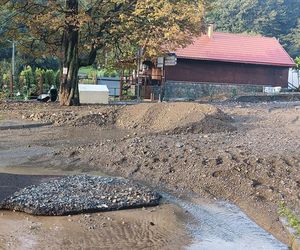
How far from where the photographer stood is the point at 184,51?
1678 inches

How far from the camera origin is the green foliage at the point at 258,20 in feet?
242

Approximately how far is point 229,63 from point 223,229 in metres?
36.5

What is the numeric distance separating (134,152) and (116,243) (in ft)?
19.8

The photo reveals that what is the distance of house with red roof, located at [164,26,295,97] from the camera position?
42259 mm

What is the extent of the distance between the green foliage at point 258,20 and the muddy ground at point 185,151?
5565cm

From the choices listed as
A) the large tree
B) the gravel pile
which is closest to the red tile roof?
the large tree

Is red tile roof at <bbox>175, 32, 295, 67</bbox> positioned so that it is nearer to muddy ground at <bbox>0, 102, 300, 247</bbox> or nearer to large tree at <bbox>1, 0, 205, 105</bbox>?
large tree at <bbox>1, 0, 205, 105</bbox>

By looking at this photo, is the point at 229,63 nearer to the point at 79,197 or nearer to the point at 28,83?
the point at 28,83

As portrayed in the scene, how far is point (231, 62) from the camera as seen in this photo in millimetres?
43500

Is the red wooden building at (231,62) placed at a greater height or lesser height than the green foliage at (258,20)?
lesser

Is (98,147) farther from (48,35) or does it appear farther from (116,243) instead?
(48,35)

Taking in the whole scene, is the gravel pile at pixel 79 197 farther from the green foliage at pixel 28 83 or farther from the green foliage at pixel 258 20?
the green foliage at pixel 258 20

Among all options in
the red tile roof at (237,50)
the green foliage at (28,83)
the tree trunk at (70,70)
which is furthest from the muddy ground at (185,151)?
the red tile roof at (237,50)

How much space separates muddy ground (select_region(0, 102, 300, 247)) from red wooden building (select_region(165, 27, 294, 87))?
22.1 m
